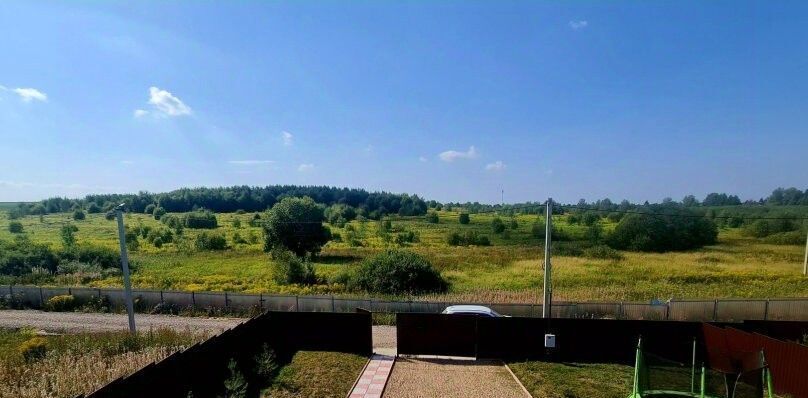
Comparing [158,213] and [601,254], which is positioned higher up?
[158,213]

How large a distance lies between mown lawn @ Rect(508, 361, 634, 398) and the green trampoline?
347cm

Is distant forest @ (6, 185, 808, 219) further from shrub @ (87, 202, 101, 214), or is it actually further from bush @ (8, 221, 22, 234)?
bush @ (8, 221, 22, 234)

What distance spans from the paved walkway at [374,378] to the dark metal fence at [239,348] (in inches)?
31.6

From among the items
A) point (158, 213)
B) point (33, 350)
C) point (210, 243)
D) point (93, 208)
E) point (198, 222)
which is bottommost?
point (210, 243)

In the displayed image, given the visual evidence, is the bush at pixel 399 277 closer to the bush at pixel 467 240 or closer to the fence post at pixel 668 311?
the fence post at pixel 668 311

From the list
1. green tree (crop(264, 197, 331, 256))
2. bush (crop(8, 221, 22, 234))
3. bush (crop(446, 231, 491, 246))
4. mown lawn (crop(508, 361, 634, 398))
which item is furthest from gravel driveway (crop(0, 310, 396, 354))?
bush (crop(8, 221, 22, 234))

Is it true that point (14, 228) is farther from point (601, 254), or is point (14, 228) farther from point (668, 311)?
point (668, 311)

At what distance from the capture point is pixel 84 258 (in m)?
41.8

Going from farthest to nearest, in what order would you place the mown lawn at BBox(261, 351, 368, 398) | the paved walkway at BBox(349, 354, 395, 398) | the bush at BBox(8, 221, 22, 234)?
the bush at BBox(8, 221, 22, 234)
the paved walkway at BBox(349, 354, 395, 398)
the mown lawn at BBox(261, 351, 368, 398)

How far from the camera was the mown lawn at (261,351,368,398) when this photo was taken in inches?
402

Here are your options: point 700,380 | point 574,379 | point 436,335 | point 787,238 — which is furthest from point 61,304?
point 787,238

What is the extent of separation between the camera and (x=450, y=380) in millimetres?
11555

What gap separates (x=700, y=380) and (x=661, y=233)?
5949 cm

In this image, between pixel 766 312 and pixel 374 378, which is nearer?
pixel 374 378
